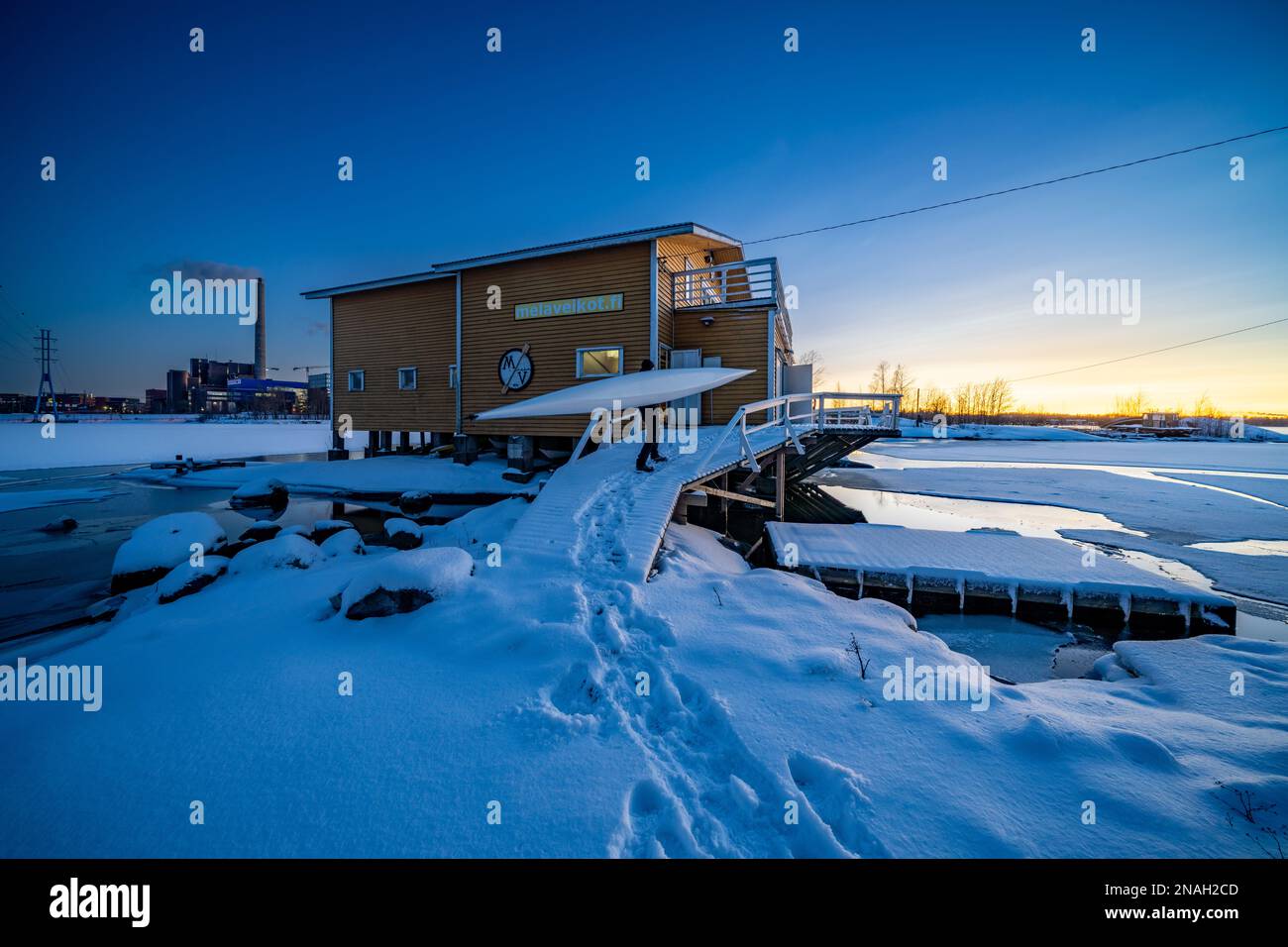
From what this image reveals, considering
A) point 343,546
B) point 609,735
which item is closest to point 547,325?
point 343,546

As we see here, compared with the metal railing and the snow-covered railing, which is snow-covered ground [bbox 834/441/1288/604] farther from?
the metal railing

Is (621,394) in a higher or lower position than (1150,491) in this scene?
higher

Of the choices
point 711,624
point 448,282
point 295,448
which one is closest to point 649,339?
point 448,282

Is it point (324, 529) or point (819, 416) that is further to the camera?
point (819, 416)

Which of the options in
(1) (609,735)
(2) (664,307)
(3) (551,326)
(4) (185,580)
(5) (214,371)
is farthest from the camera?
(5) (214,371)

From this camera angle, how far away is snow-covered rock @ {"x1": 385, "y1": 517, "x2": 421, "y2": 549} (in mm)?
9336

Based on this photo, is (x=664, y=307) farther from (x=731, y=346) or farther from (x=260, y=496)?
(x=260, y=496)

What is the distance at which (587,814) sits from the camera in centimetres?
253

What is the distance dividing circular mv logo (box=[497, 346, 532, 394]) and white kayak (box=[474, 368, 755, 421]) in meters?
6.10

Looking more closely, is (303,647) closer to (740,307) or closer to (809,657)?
(809,657)

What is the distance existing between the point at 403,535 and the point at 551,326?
9.14 meters

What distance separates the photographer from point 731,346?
49.3 ft

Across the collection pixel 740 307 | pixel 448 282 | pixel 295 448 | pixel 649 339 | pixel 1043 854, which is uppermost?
pixel 448 282

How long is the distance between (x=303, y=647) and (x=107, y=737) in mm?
1325
